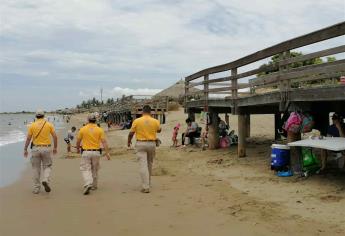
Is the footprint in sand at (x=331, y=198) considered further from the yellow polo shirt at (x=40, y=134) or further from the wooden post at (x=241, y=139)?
the wooden post at (x=241, y=139)

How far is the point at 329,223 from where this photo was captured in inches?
235

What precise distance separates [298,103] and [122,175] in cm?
423

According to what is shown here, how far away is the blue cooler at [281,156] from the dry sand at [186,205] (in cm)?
29

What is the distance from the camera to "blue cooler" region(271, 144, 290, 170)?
30.5ft

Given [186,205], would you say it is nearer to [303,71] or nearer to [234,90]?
[303,71]

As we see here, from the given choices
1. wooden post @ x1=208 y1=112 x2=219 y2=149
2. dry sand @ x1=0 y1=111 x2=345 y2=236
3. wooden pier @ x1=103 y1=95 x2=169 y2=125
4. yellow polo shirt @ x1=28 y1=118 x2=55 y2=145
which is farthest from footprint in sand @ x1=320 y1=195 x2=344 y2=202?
wooden pier @ x1=103 y1=95 x2=169 y2=125

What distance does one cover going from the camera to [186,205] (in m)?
7.45

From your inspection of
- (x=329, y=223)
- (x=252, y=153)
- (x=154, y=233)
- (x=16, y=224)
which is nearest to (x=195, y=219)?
(x=154, y=233)

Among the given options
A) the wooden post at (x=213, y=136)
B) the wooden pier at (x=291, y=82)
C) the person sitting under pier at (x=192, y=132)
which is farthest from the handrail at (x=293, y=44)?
the person sitting under pier at (x=192, y=132)

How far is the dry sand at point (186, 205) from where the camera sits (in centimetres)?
608

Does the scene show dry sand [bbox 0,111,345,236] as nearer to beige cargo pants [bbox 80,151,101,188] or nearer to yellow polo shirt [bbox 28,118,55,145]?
beige cargo pants [bbox 80,151,101,188]

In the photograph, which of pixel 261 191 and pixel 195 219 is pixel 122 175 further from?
pixel 195 219

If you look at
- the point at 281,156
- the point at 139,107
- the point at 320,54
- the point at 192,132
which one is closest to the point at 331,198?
the point at 281,156

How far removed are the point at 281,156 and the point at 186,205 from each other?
2661 mm
